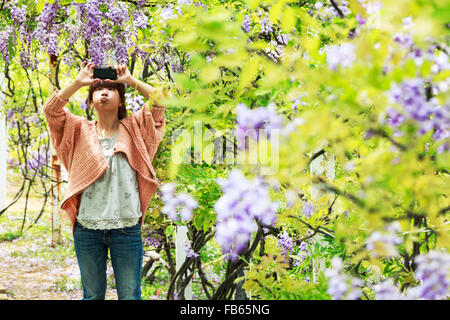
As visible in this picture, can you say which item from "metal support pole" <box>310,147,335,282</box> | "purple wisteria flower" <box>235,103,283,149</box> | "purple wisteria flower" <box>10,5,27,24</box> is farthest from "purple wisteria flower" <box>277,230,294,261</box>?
"purple wisteria flower" <box>10,5,27,24</box>

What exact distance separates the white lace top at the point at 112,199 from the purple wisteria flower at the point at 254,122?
84 cm

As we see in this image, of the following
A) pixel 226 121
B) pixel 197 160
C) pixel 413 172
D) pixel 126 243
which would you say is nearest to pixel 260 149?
pixel 413 172

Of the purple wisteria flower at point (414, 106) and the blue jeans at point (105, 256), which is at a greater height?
the purple wisteria flower at point (414, 106)

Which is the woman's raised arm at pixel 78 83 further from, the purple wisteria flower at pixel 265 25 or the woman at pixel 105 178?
the purple wisteria flower at pixel 265 25

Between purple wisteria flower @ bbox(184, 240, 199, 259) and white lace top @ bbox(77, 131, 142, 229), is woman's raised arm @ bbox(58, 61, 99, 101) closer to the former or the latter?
white lace top @ bbox(77, 131, 142, 229)

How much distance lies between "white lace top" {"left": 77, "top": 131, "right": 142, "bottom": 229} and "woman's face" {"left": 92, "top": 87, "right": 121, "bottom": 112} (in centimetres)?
17

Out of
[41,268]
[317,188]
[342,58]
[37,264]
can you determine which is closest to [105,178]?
[317,188]

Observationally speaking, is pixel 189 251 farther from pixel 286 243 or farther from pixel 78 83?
pixel 78 83

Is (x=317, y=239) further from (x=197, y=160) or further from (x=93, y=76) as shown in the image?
(x=93, y=76)

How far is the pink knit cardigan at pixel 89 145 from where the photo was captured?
66.7 inches

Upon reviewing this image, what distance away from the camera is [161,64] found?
8.00ft

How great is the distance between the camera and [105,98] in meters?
1.76

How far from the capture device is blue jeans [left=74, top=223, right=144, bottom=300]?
1.73m

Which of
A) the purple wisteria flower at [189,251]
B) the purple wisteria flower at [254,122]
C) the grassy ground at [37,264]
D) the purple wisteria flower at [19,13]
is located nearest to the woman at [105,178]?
the purple wisteria flower at [189,251]
